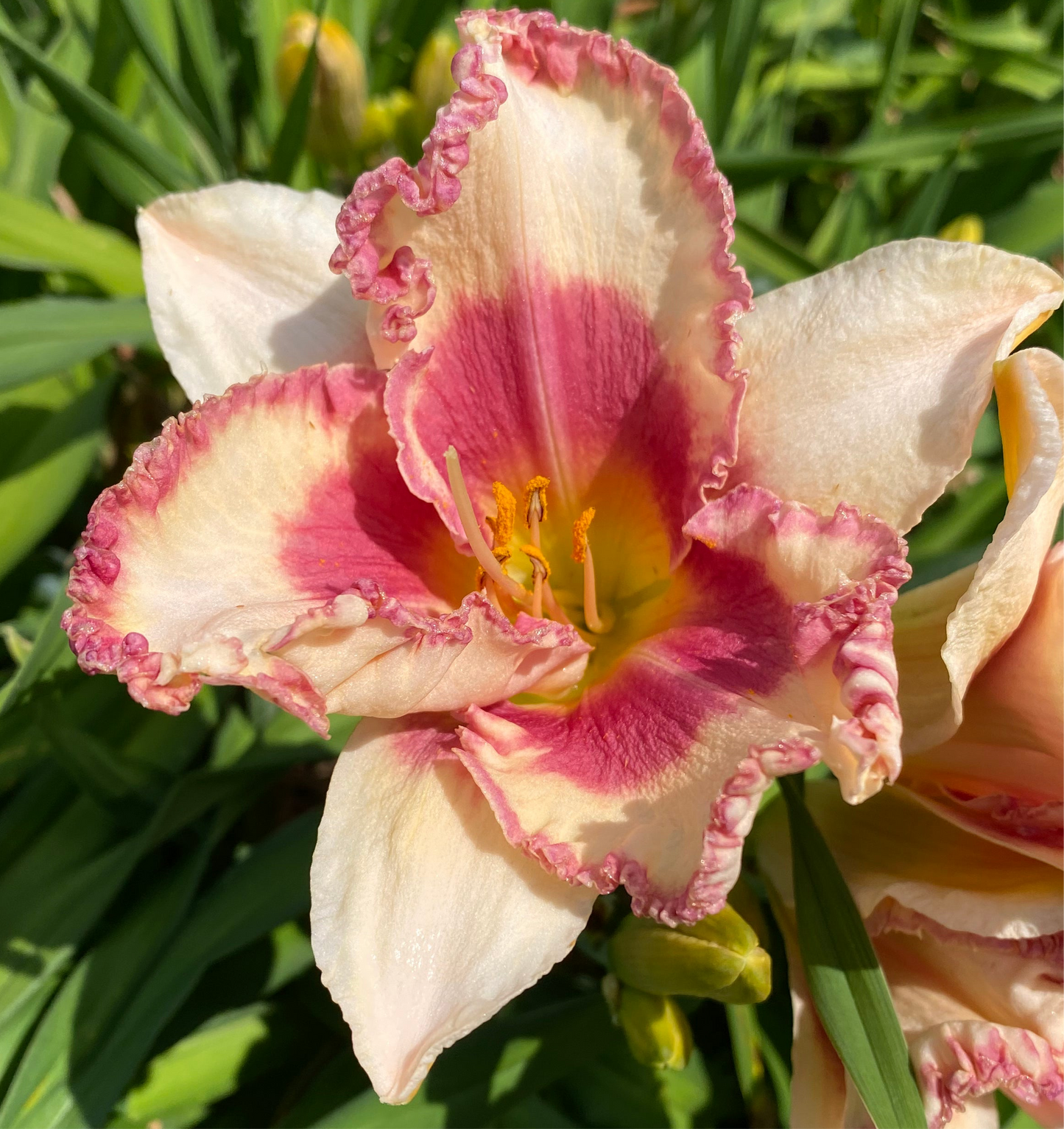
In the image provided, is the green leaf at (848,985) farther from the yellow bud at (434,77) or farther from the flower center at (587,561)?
the yellow bud at (434,77)

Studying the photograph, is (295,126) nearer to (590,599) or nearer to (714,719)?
(590,599)

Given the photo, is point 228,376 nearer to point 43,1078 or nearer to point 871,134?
point 43,1078

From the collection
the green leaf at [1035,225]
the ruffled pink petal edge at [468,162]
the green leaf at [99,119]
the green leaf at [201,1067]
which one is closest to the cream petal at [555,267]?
the ruffled pink petal edge at [468,162]

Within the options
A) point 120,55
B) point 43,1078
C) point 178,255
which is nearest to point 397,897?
point 43,1078

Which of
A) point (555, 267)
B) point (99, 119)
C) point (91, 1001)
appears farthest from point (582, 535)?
point (99, 119)

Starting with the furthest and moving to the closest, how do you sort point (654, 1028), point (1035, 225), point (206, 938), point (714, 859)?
point (1035, 225)
point (206, 938)
point (654, 1028)
point (714, 859)

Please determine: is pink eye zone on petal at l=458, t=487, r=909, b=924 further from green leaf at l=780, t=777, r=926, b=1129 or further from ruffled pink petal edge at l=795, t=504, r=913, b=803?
green leaf at l=780, t=777, r=926, b=1129
